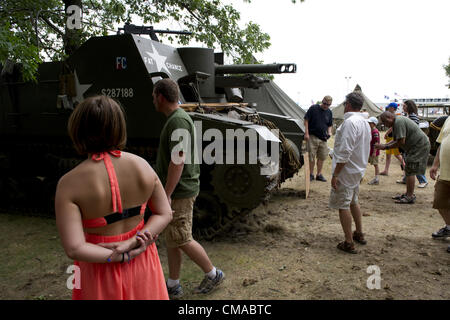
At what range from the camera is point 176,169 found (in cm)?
297

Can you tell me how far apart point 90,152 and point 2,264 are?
3.48 metres

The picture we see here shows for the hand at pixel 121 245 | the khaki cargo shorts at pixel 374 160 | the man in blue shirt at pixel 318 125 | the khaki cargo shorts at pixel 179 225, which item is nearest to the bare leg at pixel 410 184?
the khaki cargo shorts at pixel 374 160

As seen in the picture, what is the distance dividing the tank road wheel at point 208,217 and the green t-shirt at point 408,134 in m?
3.21

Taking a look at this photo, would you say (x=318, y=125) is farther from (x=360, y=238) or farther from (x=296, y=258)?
(x=296, y=258)

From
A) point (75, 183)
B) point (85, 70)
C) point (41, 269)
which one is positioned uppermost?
point (85, 70)

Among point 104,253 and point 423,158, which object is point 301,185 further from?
point 104,253

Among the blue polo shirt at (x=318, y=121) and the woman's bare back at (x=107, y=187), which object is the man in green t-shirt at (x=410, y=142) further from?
the woman's bare back at (x=107, y=187)

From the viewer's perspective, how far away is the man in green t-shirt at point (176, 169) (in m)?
3.01

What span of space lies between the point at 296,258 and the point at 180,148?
215 centimetres

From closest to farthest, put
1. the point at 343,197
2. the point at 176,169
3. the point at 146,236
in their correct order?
the point at 146,236 → the point at 176,169 → the point at 343,197

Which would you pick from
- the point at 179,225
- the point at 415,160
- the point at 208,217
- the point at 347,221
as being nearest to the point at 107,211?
the point at 179,225

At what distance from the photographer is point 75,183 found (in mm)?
1525

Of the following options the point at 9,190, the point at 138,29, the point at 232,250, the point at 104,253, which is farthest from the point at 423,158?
the point at 9,190

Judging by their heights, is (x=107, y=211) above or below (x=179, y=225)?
above
